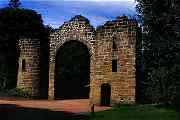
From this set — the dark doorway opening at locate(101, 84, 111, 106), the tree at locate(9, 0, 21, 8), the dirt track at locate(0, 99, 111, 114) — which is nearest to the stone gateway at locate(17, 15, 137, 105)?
the dark doorway opening at locate(101, 84, 111, 106)

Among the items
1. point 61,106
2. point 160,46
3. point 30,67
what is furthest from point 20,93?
point 160,46

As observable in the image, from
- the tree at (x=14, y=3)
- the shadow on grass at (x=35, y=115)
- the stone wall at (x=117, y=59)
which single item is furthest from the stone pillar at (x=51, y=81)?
the tree at (x=14, y=3)

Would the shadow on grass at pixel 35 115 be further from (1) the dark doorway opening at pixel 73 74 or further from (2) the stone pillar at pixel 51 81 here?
(1) the dark doorway opening at pixel 73 74

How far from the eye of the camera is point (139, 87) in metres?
28.4

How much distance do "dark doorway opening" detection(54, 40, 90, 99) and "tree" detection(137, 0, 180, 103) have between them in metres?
10.1

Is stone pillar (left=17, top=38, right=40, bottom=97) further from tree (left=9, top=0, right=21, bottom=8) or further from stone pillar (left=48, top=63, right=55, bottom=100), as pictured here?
tree (left=9, top=0, right=21, bottom=8)

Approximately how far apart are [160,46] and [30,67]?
13.7 metres

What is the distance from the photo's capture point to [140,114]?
22.4 m

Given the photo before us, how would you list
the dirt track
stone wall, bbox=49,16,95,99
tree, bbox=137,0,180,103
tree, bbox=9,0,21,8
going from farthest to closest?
tree, bbox=9,0,21,8, stone wall, bbox=49,16,95,99, the dirt track, tree, bbox=137,0,180,103

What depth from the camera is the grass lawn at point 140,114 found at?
21109mm

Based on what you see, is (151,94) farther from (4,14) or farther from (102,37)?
(4,14)

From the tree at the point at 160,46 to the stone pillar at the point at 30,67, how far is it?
1158cm

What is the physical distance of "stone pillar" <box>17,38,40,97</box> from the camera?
3403 centimetres

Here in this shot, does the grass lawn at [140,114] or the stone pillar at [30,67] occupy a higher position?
the stone pillar at [30,67]
